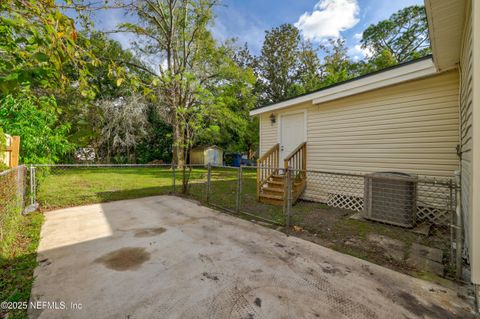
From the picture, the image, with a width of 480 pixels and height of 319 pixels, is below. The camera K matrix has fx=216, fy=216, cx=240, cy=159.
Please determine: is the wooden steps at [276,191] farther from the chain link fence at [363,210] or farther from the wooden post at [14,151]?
the wooden post at [14,151]

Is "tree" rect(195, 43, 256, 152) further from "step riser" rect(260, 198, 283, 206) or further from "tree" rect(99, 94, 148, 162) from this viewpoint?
"step riser" rect(260, 198, 283, 206)

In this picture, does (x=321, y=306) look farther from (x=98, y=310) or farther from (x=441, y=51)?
(x=441, y=51)

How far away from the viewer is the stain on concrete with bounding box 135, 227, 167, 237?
10.7ft

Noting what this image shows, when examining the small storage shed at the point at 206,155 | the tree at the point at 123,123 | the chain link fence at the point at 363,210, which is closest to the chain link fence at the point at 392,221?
the chain link fence at the point at 363,210

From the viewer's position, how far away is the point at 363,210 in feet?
14.0

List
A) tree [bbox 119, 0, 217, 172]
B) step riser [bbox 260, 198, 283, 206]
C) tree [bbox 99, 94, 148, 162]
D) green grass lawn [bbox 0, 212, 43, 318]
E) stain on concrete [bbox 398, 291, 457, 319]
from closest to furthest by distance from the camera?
stain on concrete [bbox 398, 291, 457, 319] → green grass lawn [bbox 0, 212, 43, 318] → step riser [bbox 260, 198, 283, 206] → tree [bbox 119, 0, 217, 172] → tree [bbox 99, 94, 148, 162]

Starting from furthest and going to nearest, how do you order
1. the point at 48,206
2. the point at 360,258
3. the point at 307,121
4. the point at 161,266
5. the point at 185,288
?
the point at 307,121 < the point at 48,206 < the point at 360,258 < the point at 161,266 < the point at 185,288

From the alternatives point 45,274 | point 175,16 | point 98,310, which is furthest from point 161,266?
point 175,16

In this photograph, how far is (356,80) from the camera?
191 inches

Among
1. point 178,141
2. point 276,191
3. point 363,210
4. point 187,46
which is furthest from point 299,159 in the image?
point 187,46

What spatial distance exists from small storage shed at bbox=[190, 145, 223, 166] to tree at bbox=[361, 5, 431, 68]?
14561mm

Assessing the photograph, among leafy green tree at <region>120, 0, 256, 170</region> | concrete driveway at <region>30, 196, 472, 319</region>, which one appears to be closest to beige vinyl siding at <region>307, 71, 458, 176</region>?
concrete driveway at <region>30, 196, 472, 319</region>

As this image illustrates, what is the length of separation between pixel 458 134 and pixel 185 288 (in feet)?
16.4

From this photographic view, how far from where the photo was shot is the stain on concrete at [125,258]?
2354 mm
